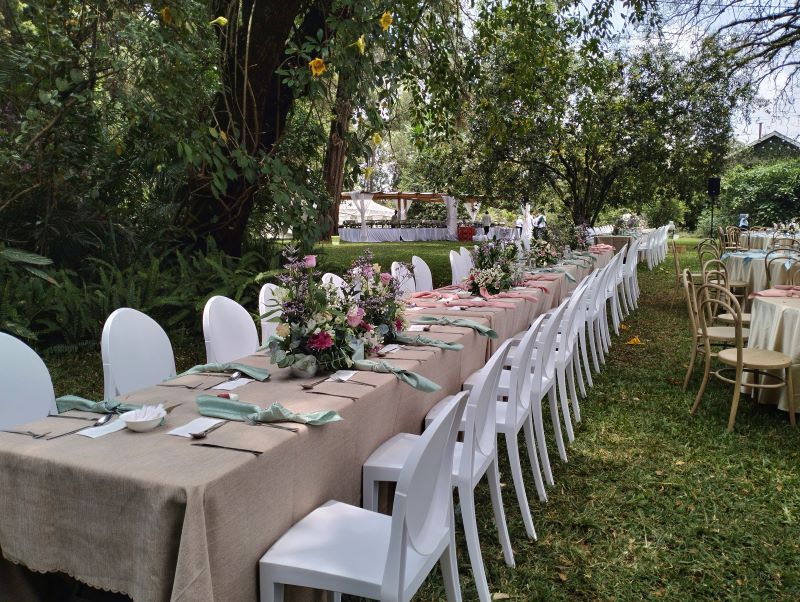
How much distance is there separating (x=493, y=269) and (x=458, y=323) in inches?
60.9

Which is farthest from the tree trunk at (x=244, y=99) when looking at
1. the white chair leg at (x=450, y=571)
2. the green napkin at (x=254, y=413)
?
the white chair leg at (x=450, y=571)

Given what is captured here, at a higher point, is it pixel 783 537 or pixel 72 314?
pixel 72 314

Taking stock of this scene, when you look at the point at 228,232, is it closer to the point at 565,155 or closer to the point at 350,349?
the point at 350,349

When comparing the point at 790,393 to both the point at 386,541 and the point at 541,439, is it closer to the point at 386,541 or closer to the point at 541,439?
the point at 541,439

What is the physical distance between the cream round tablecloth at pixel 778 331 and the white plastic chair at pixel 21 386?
15.6 ft

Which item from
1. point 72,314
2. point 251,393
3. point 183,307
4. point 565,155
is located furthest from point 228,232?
point 565,155

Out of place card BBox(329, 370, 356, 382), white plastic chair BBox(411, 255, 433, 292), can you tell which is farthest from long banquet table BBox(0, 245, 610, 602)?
white plastic chair BBox(411, 255, 433, 292)

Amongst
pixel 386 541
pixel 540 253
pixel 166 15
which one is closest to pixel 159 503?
pixel 386 541

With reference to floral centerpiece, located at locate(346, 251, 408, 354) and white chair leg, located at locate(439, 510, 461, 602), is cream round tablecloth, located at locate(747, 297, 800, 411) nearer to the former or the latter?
floral centerpiece, located at locate(346, 251, 408, 354)

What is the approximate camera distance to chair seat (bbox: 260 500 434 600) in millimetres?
1727

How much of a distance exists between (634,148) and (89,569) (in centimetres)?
1282

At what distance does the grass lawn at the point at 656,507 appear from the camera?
8.96 feet

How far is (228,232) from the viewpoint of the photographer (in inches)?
295

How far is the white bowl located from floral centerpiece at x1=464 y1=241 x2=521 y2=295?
12.0 feet
